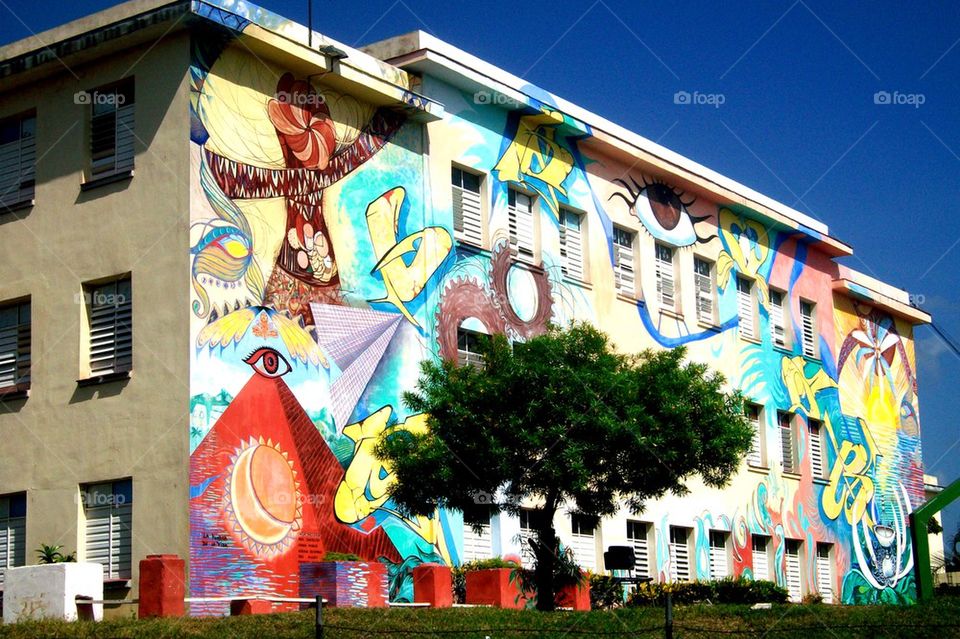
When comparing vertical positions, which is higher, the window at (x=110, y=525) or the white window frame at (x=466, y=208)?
the white window frame at (x=466, y=208)

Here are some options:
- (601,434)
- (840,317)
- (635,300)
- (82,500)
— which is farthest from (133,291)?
(840,317)

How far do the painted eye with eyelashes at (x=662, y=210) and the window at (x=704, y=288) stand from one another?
0.67 meters

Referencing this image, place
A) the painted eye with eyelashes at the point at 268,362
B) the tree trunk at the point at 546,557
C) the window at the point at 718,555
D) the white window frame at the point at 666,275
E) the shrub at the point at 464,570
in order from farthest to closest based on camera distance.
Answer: the white window frame at the point at 666,275, the window at the point at 718,555, the shrub at the point at 464,570, the painted eye with eyelashes at the point at 268,362, the tree trunk at the point at 546,557

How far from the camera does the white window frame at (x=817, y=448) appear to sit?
37.3 meters

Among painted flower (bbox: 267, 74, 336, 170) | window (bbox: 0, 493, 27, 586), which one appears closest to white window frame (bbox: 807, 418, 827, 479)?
painted flower (bbox: 267, 74, 336, 170)

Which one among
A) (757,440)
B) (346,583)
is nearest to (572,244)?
(757,440)

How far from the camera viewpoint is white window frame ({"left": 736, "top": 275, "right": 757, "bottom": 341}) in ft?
116

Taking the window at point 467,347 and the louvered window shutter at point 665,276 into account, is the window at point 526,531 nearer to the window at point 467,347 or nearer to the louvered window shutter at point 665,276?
the window at point 467,347

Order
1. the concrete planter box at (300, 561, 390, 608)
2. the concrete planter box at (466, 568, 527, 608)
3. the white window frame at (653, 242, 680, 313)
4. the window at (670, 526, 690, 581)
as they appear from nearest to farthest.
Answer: the concrete planter box at (300, 561, 390, 608) < the concrete planter box at (466, 568, 527, 608) < the window at (670, 526, 690, 581) < the white window frame at (653, 242, 680, 313)

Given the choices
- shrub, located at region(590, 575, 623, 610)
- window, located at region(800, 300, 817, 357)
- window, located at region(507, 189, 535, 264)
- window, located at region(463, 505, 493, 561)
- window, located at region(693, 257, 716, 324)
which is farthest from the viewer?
window, located at region(800, 300, 817, 357)

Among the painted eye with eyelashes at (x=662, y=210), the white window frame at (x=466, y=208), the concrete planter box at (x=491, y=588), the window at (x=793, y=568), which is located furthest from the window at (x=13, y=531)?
the window at (x=793, y=568)

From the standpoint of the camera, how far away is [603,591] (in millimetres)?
26500

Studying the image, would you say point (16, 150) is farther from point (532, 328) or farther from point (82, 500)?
point (532, 328)

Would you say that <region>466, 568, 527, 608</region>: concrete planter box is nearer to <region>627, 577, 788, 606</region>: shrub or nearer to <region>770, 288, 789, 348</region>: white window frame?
<region>627, 577, 788, 606</region>: shrub
